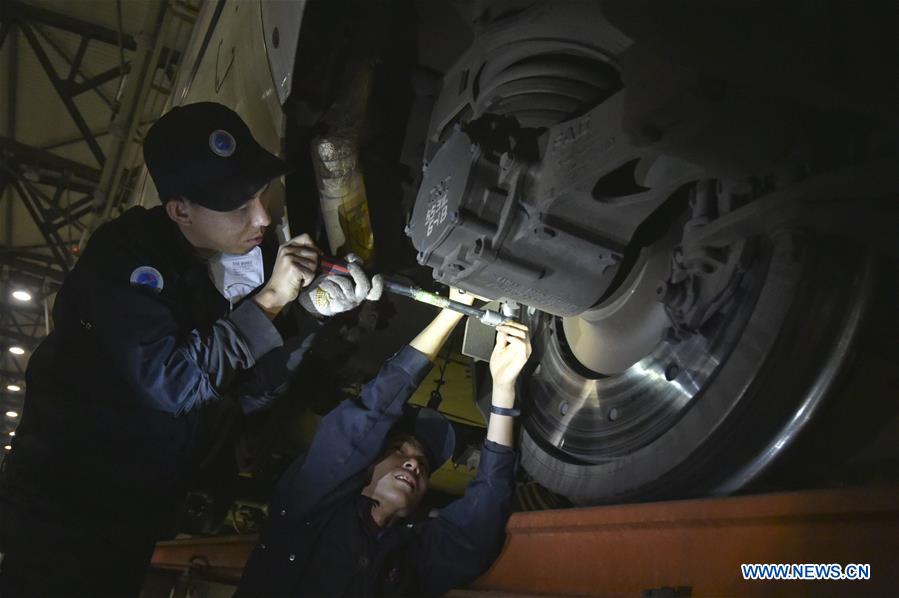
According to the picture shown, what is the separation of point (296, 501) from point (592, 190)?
3.14 ft

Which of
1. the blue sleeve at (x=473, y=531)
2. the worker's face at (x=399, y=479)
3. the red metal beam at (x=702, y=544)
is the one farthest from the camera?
the worker's face at (x=399, y=479)

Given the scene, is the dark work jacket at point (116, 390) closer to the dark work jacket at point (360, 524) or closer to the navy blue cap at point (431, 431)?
the dark work jacket at point (360, 524)

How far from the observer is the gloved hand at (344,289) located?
1.24 meters

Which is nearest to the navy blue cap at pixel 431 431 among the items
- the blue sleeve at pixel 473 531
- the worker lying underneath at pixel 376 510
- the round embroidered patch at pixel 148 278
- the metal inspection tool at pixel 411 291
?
the worker lying underneath at pixel 376 510

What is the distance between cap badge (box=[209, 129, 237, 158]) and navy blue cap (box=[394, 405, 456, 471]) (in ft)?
2.69

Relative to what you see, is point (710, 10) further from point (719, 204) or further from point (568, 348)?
point (568, 348)

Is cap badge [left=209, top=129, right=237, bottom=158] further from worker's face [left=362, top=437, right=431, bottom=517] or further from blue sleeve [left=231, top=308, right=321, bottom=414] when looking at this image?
worker's face [left=362, top=437, right=431, bottom=517]

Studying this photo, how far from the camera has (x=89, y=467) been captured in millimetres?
1127

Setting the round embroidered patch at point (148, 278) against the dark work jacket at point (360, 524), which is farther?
the dark work jacket at point (360, 524)

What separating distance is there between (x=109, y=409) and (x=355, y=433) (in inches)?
19.4

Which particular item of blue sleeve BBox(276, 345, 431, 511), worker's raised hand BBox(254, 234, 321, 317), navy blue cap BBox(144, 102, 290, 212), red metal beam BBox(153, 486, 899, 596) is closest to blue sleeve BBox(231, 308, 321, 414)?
blue sleeve BBox(276, 345, 431, 511)

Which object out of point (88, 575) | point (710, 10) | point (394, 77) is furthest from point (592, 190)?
point (88, 575)

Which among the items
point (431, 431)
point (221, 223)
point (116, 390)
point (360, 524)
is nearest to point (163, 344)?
point (116, 390)

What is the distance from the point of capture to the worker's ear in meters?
1.24
